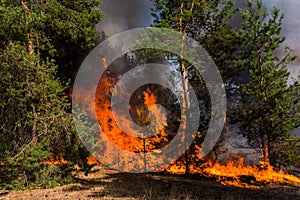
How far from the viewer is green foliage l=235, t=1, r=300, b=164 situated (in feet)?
50.7

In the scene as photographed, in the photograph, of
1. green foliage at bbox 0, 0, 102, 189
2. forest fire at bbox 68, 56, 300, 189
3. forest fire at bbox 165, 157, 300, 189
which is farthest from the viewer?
forest fire at bbox 68, 56, 300, 189

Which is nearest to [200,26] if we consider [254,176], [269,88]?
[269,88]

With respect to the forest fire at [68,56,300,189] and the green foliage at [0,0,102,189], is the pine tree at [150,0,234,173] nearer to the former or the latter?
the forest fire at [68,56,300,189]

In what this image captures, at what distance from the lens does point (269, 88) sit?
1596cm

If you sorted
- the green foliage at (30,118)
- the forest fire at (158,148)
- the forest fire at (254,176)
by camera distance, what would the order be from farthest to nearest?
1. the forest fire at (158,148)
2. the forest fire at (254,176)
3. the green foliage at (30,118)

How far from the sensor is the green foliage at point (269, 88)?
15453 mm

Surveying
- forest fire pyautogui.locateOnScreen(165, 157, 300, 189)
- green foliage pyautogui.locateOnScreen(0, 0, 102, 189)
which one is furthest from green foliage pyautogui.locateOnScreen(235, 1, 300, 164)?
green foliage pyautogui.locateOnScreen(0, 0, 102, 189)

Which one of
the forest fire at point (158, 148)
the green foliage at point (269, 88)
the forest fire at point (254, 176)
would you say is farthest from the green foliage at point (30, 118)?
the green foliage at point (269, 88)

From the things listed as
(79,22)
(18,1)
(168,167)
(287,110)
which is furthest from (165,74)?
(18,1)

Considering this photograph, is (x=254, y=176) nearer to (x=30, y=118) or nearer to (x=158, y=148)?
(x=158, y=148)

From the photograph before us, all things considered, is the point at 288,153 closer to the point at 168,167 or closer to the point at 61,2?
the point at 168,167

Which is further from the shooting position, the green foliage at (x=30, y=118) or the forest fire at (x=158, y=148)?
the forest fire at (x=158, y=148)

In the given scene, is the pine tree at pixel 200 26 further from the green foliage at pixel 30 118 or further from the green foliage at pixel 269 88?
the green foliage at pixel 30 118

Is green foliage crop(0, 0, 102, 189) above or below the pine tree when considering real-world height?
below
